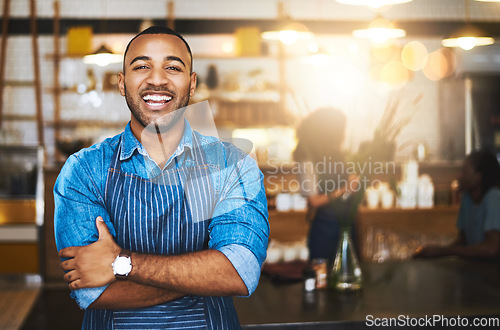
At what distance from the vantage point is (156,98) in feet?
4.44

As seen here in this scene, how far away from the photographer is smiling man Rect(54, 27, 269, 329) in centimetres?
128

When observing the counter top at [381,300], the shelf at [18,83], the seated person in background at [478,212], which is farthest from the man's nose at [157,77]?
the shelf at [18,83]

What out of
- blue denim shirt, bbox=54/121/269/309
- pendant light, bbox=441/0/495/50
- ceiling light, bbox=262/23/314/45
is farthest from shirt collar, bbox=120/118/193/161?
pendant light, bbox=441/0/495/50

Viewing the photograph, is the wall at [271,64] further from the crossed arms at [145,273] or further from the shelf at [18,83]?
the crossed arms at [145,273]

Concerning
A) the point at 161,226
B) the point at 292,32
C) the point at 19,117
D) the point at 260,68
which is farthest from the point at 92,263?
the point at 19,117

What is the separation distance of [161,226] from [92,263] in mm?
187

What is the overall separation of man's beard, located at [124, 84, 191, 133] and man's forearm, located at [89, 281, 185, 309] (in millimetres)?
369

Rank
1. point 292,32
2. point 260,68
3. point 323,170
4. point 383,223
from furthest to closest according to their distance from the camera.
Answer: point 260,68
point 383,223
point 292,32
point 323,170

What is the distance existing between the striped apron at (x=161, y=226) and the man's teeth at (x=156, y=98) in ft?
0.56

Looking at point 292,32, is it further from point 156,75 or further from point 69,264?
point 69,264

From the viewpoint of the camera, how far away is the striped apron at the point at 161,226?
1.38 m

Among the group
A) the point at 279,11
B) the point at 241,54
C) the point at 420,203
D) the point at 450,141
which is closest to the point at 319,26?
the point at 279,11

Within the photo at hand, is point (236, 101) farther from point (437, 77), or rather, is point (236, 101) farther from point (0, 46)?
point (0, 46)

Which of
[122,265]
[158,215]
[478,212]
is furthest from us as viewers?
[478,212]
